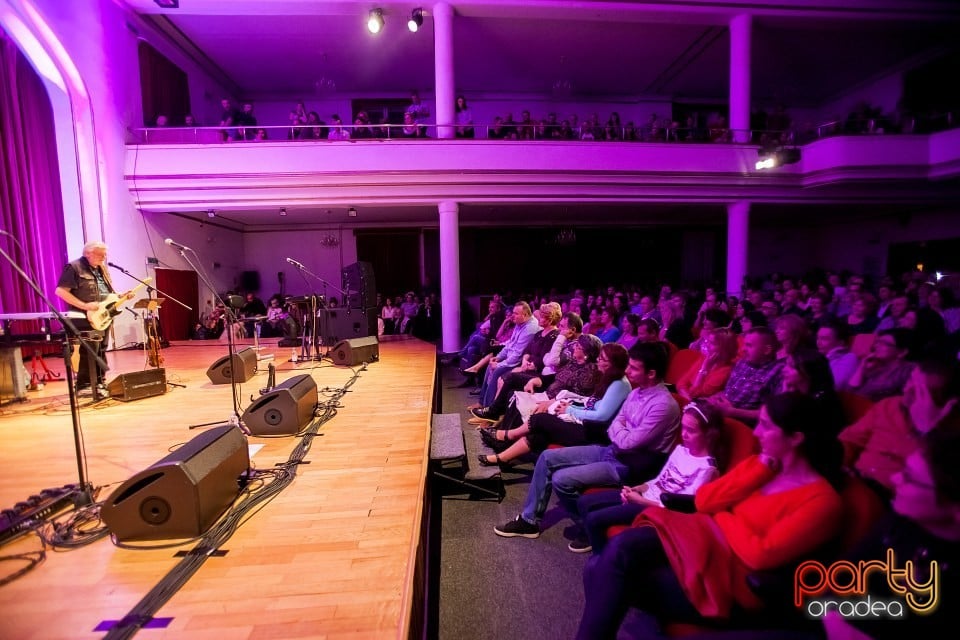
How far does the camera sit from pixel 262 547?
1.92 meters

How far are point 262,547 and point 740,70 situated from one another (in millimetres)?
9810

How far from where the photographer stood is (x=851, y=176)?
7957 mm

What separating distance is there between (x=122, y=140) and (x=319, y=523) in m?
8.11

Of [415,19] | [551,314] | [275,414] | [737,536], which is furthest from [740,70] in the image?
[275,414]

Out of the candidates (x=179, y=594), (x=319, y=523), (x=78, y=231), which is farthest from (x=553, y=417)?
(x=78, y=231)

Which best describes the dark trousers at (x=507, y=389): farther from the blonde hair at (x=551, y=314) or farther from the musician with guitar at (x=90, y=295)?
the musician with guitar at (x=90, y=295)

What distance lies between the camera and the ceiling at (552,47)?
7871mm

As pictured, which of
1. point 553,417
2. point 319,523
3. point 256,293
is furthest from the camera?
point 256,293

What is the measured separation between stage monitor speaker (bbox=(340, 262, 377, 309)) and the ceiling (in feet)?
15.0

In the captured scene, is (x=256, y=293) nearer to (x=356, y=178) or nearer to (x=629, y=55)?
(x=356, y=178)

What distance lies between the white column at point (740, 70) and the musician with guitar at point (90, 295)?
9.30 m

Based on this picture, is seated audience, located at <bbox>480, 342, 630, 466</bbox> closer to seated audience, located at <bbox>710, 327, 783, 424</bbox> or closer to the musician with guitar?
seated audience, located at <bbox>710, 327, 783, 424</bbox>

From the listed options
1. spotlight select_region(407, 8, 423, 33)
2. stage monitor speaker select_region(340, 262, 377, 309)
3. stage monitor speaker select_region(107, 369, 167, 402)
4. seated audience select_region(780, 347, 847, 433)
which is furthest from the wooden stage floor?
spotlight select_region(407, 8, 423, 33)

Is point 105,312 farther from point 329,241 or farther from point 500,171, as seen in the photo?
point 329,241
